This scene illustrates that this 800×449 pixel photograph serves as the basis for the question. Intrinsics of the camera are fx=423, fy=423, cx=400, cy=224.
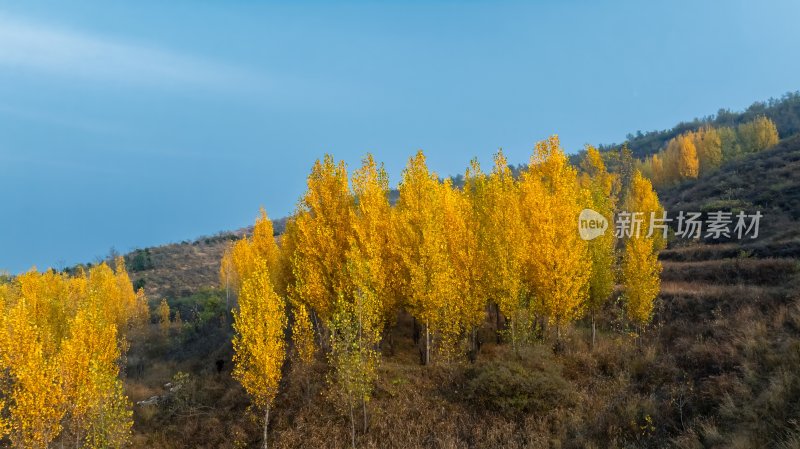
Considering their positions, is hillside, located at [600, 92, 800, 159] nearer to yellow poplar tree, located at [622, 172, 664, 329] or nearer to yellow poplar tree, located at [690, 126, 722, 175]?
yellow poplar tree, located at [690, 126, 722, 175]

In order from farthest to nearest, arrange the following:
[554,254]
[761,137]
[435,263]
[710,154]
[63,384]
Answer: [761,137] → [710,154] → [554,254] → [435,263] → [63,384]

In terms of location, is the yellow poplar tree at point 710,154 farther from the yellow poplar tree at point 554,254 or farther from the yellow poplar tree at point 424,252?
the yellow poplar tree at point 424,252

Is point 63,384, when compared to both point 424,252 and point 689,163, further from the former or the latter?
point 689,163

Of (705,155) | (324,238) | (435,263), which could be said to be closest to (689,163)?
(705,155)

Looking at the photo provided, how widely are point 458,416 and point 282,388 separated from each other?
9753 millimetres

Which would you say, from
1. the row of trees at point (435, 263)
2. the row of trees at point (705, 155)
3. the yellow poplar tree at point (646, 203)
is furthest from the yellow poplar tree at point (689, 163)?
the row of trees at point (435, 263)

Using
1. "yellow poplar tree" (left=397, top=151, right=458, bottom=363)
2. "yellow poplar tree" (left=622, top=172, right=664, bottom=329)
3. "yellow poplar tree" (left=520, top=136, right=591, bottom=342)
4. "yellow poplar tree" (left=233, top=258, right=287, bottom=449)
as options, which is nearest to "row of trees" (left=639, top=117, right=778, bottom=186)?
"yellow poplar tree" (left=622, top=172, right=664, bottom=329)

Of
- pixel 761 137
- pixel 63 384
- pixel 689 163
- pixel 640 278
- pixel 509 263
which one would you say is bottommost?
pixel 63 384

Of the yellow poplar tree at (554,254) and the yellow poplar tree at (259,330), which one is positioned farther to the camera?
the yellow poplar tree at (554,254)

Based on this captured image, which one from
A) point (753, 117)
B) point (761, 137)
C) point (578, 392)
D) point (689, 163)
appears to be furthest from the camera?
point (753, 117)

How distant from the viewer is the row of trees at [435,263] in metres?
19.8

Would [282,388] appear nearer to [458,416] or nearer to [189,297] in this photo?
[458,416]

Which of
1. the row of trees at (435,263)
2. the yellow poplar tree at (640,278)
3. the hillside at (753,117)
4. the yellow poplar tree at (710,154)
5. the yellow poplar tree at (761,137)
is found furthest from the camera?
the hillside at (753,117)

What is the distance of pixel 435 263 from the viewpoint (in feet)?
67.9
